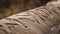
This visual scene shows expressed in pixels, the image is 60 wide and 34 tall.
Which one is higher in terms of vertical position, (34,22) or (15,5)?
(15,5)

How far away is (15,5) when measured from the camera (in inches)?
60.1

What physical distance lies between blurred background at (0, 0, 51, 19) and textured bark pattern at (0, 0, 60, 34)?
1.63 feet

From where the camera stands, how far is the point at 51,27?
94 centimetres

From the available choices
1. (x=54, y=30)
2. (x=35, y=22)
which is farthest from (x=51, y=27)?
(x=35, y=22)

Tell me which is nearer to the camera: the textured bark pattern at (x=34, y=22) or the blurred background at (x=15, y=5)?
the textured bark pattern at (x=34, y=22)

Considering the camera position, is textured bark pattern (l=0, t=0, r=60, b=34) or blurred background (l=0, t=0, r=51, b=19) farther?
blurred background (l=0, t=0, r=51, b=19)

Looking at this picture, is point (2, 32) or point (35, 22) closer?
point (2, 32)

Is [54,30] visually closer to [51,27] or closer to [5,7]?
[51,27]

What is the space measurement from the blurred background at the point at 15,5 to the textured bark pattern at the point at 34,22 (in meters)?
0.50

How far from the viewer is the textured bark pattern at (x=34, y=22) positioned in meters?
0.74

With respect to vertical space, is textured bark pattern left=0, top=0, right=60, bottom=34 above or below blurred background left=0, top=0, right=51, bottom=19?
below

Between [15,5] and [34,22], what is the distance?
2.34 feet

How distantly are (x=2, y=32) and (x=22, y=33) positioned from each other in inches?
3.8

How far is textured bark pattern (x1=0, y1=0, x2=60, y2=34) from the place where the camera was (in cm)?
74
